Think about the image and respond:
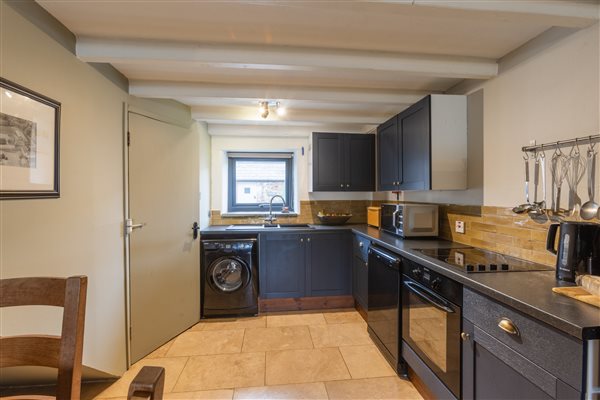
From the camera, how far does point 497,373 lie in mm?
1125

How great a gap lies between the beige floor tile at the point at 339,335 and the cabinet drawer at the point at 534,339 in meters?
1.42

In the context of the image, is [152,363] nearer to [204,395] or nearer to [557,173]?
[204,395]

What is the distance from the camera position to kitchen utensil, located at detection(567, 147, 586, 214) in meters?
1.33

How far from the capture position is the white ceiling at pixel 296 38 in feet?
4.09

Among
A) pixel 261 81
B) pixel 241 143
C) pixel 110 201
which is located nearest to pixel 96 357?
pixel 110 201

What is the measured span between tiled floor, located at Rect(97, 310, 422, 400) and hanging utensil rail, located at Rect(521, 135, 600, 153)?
1.77m

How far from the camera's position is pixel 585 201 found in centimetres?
132

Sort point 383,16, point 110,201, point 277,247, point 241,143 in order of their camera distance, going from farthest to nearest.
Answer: point 241,143 → point 277,247 → point 110,201 → point 383,16

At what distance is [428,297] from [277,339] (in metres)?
1.55

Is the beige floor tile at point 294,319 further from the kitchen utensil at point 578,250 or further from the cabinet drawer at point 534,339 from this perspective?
the kitchen utensil at point 578,250

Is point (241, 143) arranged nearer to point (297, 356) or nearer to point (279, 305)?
point (279, 305)

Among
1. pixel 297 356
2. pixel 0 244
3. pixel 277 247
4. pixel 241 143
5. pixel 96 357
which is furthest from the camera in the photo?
pixel 241 143

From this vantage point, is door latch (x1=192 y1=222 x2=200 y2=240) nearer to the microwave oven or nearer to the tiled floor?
the tiled floor

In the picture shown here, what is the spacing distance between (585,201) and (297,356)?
219cm
